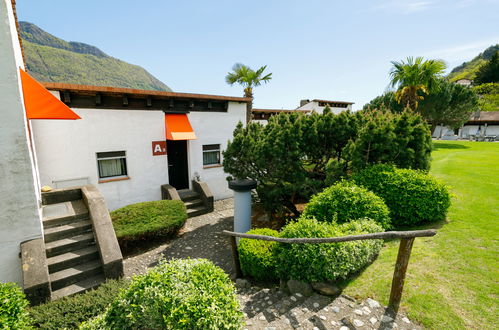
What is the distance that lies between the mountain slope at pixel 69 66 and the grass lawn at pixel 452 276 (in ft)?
302

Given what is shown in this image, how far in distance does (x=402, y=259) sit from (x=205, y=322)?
2820 millimetres

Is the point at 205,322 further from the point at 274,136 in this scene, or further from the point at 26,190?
the point at 274,136

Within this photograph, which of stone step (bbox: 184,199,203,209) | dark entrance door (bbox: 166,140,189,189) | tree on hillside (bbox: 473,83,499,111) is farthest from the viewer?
tree on hillside (bbox: 473,83,499,111)

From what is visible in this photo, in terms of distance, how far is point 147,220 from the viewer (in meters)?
8.19

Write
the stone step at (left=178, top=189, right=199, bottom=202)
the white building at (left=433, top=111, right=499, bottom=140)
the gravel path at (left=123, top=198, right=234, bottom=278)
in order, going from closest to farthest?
the gravel path at (left=123, top=198, right=234, bottom=278), the stone step at (left=178, top=189, right=199, bottom=202), the white building at (left=433, top=111, right=499, bottom=140)

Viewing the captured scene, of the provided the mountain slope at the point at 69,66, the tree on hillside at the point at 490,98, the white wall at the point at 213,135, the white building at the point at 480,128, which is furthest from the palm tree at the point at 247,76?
the mountain slope at the point at 69,66

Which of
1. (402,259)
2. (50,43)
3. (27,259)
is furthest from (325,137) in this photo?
(50,43)

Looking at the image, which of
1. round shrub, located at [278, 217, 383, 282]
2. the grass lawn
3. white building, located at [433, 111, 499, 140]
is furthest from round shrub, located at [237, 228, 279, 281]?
white building, located at [433, 111, 499, 140]

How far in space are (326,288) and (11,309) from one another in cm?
494

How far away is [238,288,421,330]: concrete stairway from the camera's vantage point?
3107 millimetres

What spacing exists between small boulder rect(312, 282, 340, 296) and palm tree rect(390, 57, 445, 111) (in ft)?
57.3

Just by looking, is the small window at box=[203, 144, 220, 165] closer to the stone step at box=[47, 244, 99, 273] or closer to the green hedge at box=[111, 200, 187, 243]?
the green hedge at box=[111, 200, 187, 243]

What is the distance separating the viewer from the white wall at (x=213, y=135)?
11.6 metres

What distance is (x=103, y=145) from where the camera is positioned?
9.03m
